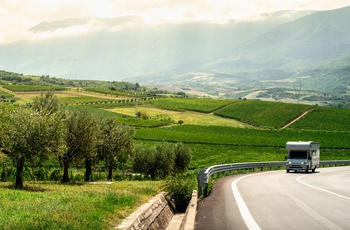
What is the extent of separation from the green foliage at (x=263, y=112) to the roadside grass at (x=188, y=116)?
487cm

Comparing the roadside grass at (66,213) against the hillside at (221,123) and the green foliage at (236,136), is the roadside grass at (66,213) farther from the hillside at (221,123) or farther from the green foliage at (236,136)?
the green foliage at (236,136)

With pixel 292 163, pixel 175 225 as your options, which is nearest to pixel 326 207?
pixel 175 225

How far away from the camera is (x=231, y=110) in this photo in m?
154

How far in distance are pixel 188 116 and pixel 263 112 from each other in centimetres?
2552

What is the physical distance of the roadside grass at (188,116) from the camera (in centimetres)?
13335

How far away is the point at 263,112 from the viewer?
14812 cm

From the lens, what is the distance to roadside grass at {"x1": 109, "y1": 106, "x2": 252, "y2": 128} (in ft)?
438

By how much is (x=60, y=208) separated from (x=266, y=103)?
151949mm

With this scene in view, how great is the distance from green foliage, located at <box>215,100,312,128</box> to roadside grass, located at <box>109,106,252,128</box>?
192 inches

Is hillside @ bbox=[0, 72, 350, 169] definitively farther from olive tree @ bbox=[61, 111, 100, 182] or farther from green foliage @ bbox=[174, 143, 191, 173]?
olive tree @ bbox=[61, 111, 100, 182]

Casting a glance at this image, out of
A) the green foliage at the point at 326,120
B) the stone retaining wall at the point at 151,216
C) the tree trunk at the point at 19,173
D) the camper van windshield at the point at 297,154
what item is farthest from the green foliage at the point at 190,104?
the stone retaining wall at the point at 151,216

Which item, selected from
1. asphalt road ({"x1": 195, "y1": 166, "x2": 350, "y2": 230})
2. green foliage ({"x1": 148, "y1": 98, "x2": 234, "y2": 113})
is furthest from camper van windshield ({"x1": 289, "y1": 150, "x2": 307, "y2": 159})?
green foliage ({"x1": 148, "y1": 98, "x2": 234, "y2": 113})

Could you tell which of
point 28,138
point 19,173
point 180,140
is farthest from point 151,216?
point 180,140

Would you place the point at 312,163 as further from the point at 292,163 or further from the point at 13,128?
the point at 13,128
